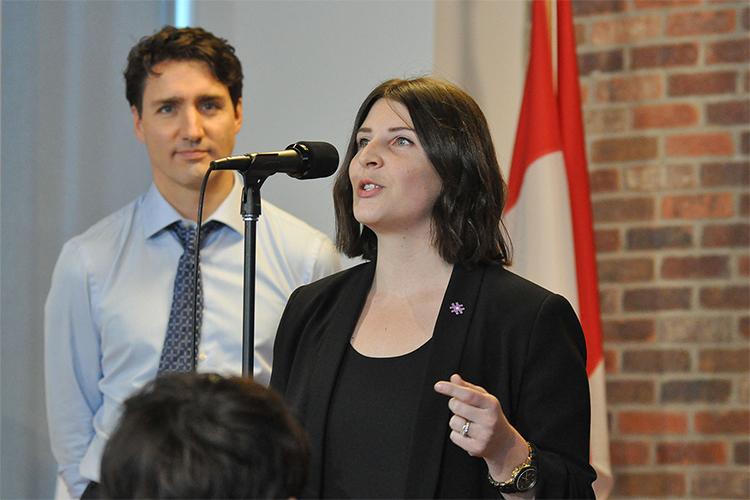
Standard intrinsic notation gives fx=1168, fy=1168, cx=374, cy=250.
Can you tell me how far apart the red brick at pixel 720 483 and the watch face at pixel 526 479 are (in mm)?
1758

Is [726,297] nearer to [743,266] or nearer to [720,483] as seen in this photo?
[743,266]

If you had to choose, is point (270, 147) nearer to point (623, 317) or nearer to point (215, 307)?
point (215, 307)

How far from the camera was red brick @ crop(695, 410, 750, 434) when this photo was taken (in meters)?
3.40

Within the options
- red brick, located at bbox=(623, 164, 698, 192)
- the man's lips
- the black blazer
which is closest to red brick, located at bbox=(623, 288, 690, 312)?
red brick, located at bbox=(623, 164, 698, 192)

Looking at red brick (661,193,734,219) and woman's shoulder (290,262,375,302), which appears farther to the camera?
red brick (661,193,734,219)

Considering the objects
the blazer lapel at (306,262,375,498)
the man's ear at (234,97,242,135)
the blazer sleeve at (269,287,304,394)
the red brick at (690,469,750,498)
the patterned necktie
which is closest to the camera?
the blazer lapel at (306,262,375,498)

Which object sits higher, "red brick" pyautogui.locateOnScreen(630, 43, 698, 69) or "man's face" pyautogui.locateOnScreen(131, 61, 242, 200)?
"red brick" pyautogui.locateOnScreen(630, 43, 698, 69)

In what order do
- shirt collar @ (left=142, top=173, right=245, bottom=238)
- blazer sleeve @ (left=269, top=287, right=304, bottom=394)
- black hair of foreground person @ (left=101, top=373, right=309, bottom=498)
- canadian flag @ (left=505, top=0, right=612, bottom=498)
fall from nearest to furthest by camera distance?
black hair of foreground person @ (left=101, top=373, right=309, bottom=498)
blazer sleeve @ (left=269, top=287, right=304, bottom=394)
shirt collar @ (left=142, top=173, right=245, bottom=238)
canadian flag @ (left=505, top=0, right=612, bottom=498)

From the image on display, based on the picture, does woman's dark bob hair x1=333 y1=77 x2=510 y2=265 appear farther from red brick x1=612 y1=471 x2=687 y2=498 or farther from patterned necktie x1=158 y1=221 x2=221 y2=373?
red brick x1=612 y1=471 x2=687 y2=498

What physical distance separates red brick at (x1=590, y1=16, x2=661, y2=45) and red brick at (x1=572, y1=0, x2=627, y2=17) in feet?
0.10

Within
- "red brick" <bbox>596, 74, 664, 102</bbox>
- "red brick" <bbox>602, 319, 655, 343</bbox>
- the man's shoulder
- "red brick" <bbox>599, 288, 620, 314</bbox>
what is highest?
"red brick" <bbox>596, 74, 664, 102</bbox>

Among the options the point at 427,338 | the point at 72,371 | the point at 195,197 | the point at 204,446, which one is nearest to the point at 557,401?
the point at 427,338

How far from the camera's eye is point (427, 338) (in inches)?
79.4

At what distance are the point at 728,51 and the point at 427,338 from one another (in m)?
1.91
